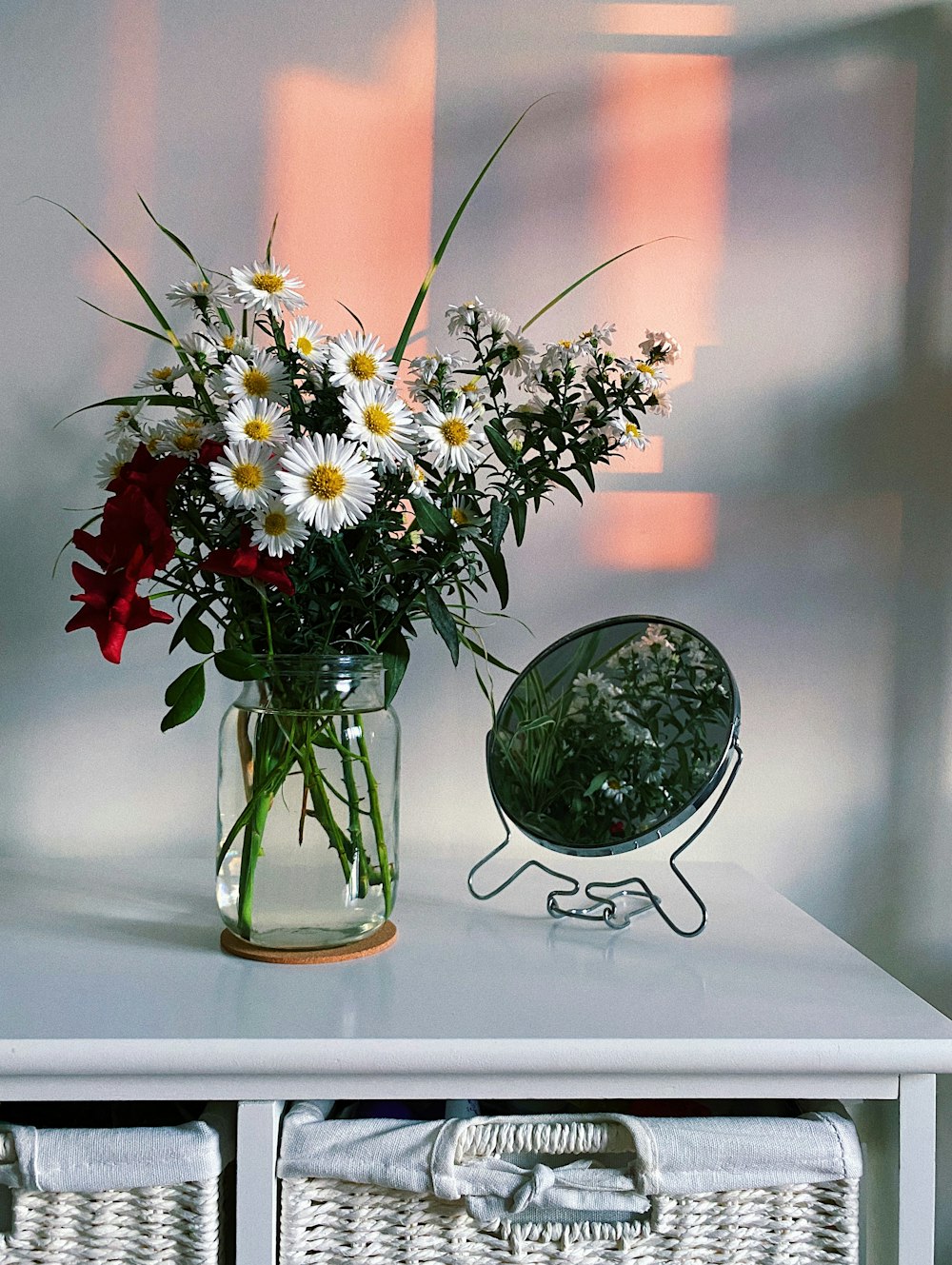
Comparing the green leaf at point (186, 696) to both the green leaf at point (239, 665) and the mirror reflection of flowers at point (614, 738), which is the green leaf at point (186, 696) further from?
the mirror reflection of flowers at point (614, 738)

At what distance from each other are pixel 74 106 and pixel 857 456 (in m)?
0.97

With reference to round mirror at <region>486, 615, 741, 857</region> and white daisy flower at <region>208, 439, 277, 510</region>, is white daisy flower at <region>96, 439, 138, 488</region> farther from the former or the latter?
round mirror at <region>486, 615, 741, 857</region>

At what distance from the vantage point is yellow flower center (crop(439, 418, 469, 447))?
0.85m

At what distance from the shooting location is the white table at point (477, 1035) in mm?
758

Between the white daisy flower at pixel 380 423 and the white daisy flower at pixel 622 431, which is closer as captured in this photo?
the white daisy flower at pixel 380 423

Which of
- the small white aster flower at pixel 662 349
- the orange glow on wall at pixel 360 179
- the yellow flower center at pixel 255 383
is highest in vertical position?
the orange glow on wall at pixel 360 179

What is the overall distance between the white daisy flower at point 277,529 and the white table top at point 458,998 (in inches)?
13.0

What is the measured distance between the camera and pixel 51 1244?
79cm

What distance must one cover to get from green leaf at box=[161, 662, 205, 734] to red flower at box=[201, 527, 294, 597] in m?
0.09

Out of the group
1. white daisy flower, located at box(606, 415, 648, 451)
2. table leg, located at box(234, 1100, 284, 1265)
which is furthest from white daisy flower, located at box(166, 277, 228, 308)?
table leg, located at box(234, 1100, 284, 1265)

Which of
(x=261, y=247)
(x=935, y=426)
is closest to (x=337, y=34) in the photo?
(x=261, y=247)

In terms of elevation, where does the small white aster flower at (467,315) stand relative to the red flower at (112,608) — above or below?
above

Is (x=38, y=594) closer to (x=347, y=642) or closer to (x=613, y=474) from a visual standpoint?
(x=347, y=642)

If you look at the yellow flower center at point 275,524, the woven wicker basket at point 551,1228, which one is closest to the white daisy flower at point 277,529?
the yellow flower center at point 275,524
